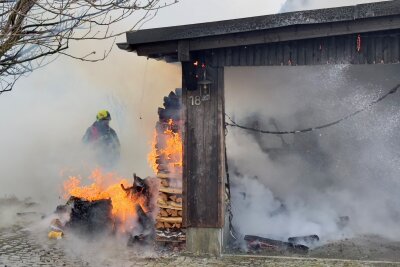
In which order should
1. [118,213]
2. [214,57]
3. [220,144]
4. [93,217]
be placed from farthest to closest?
[118,213], [93,217], [220,144], [214,57]

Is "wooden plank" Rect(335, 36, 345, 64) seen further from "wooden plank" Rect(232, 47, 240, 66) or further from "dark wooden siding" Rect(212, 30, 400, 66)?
"wooden plank" Rect(232, 47, 240, 66)

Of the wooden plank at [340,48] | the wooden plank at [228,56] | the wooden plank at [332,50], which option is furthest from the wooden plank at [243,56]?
the wooden plank at [340,48]

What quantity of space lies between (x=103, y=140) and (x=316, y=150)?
617 cm

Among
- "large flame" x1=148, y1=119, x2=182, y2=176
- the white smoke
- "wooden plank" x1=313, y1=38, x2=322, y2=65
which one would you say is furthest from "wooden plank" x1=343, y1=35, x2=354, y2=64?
the white smoke

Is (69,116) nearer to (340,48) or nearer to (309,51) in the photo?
(309,51)

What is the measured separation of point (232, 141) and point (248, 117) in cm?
83

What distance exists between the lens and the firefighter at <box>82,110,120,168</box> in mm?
14086

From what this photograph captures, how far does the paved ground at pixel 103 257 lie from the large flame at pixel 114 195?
57cm

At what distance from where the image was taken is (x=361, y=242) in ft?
33.0

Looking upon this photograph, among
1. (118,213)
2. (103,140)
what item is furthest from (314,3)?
(118,213)

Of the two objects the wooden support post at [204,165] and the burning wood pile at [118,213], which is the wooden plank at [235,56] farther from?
the burning wood pile at [118,213]

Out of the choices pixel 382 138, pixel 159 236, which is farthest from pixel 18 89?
pixel 382 138

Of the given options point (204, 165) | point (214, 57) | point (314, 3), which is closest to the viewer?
point (214, 57)

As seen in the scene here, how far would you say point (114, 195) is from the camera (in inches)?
438
